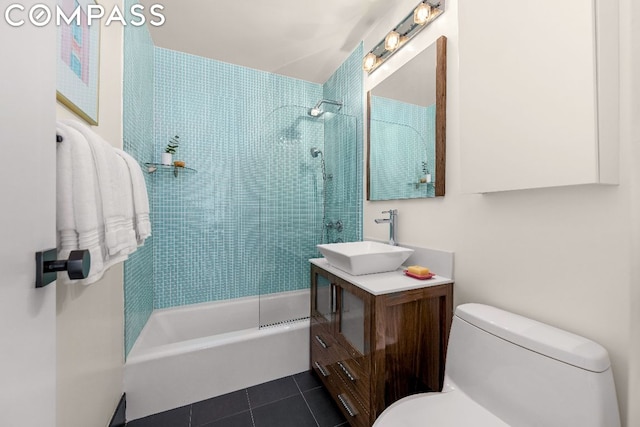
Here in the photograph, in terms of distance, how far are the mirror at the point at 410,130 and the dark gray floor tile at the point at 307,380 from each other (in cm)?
138

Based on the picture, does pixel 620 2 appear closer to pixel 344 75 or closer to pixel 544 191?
pixel 544 191

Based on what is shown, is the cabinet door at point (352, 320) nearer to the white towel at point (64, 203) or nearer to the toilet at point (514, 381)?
the toilet at point (514, 381)

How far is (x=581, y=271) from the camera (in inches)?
34.9

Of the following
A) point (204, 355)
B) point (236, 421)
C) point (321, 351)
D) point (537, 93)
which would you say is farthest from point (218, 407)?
point (537, 93)

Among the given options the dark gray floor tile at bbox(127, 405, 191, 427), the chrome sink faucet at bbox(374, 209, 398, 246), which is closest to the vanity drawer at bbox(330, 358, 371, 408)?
the chrome sink faucet at bbox(374, 209, 398, 246)

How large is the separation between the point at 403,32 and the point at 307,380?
7.98 ft

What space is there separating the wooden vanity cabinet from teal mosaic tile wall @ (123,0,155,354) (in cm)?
125

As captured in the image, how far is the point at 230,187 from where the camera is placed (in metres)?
2.40

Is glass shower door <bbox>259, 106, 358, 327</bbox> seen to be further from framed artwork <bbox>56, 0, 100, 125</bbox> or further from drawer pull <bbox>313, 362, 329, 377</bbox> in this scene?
framed artwork <bbox>56, 0, 100, 125</bbox>

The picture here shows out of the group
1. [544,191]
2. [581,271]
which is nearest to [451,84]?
[544,191]

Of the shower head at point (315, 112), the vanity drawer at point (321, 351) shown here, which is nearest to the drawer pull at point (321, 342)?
the vanity drawer at point (321, 351)

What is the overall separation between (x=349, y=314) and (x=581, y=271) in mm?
965

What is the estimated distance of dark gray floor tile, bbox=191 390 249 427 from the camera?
1.47 m

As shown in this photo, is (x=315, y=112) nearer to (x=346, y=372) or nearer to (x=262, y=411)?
(x=346, y=372)
